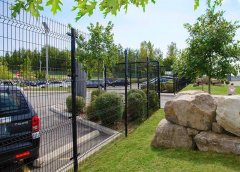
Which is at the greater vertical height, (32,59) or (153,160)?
(32,59)

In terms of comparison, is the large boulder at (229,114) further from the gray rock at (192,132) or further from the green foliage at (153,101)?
the green foliage at (153,101)

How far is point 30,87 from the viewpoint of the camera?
410 cm

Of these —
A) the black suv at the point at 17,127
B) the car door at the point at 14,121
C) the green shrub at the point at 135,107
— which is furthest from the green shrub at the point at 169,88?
the car door at the point at 14,121

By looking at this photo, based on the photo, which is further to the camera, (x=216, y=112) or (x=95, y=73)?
(x=95, y=73)

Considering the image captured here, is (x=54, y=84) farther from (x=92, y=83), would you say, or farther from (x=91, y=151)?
(x=92, y=83)

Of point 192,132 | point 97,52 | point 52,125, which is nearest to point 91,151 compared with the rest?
point 52,125

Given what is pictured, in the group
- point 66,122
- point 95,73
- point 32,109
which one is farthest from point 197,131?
point 95,73

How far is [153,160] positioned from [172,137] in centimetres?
96

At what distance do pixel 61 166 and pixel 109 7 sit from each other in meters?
3.50

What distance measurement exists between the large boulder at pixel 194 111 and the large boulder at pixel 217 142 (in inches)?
9.0

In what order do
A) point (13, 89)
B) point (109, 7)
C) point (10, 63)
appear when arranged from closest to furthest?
point (109, 7), point (10, 63), point (13, 89)

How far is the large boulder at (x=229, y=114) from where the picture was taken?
5.89 metres

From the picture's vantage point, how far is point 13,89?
432 cm

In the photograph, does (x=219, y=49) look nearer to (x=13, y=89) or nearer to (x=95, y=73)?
(x=95, y=73)
